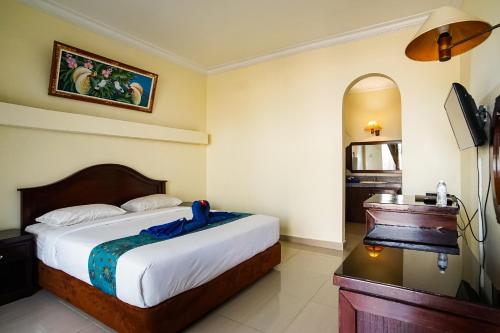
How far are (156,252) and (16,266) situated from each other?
165 centimetres

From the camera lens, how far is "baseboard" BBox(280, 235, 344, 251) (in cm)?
363

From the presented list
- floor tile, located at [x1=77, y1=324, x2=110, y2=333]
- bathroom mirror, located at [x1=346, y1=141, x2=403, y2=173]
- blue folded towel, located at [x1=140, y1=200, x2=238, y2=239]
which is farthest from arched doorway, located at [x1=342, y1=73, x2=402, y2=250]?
floor tile, located at [x1=77, y1=324, x2=110, y2=333]

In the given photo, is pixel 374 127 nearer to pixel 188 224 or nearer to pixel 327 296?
pixel 327 296

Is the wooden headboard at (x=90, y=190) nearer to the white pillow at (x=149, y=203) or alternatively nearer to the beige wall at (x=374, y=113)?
the white pillow at (x=149, y=203)

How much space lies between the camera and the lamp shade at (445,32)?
3.91ft

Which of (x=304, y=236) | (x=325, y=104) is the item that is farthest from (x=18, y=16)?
(x=304, y=236)

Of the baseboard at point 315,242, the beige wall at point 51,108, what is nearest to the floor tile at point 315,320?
the baseboard at point 315,242

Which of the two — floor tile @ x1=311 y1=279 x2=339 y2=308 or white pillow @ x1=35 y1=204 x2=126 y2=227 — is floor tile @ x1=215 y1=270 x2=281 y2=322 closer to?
floor tile @ x1=311 y1=279 x2=339 y2=308

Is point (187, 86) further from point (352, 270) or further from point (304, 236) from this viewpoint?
point (352, 270)

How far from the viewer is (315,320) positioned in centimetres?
202

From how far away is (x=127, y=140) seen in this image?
3.66 metres

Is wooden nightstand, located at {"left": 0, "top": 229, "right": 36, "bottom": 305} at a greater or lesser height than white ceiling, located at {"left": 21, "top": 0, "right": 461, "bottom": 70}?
lesser

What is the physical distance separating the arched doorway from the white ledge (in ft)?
10.9

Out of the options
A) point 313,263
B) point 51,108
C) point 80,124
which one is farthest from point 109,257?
point 313,263
